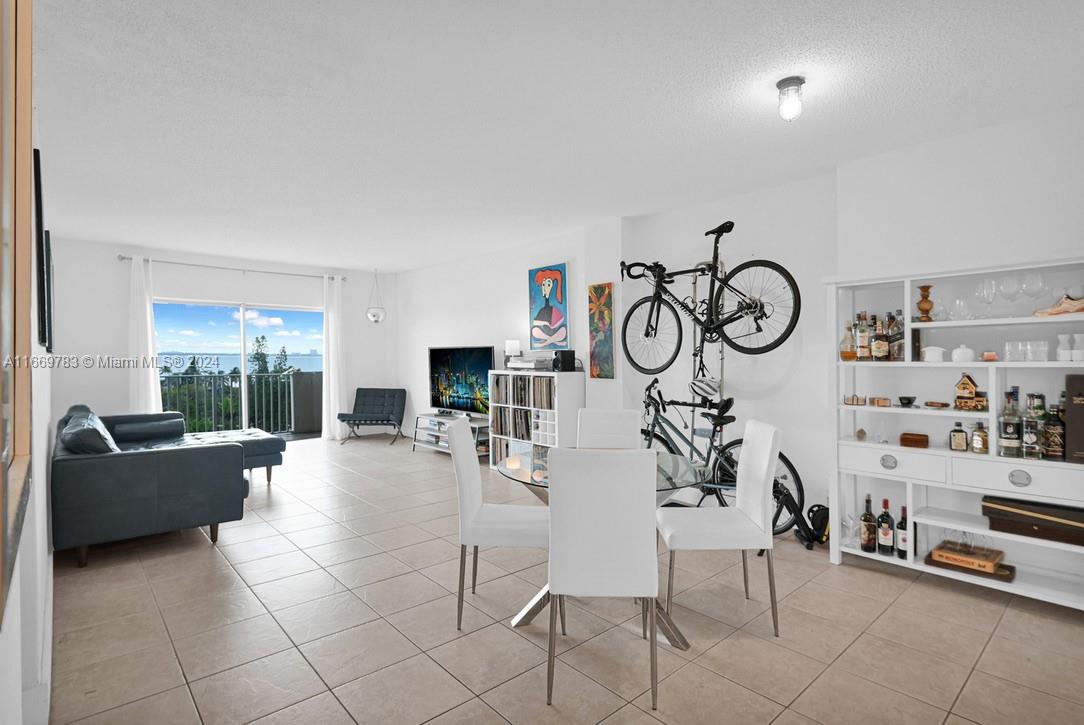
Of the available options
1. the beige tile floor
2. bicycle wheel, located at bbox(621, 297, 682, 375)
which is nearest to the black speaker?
bicycle wheel, located at bbox(621, 297, 682, 375)

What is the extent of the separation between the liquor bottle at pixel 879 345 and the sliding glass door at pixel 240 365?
729 centimetres

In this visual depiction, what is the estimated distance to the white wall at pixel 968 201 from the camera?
3084mm

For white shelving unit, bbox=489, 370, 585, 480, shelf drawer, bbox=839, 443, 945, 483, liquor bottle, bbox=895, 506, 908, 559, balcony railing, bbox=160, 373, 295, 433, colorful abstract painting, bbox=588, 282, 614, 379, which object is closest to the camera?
shelf drawer, bbox=839, 443, 945, 483

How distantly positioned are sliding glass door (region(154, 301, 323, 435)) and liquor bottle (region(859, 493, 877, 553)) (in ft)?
24.1

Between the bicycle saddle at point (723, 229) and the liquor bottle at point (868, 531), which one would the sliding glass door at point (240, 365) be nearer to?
the bicycle saddle at point (723, 229)

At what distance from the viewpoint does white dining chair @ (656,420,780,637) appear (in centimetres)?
267

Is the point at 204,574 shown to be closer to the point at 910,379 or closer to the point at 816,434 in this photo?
the point at 816,434

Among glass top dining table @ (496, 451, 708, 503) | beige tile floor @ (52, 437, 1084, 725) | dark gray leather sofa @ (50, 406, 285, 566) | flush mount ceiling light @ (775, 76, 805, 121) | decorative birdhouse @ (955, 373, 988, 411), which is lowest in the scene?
beige tile floor @ (52, 437, 1084, 725)

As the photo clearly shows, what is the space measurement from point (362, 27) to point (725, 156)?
240 cm

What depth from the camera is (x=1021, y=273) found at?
312 centimetres

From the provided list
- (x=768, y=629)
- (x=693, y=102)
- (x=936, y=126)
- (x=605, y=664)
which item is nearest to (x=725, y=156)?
(x=693, y=102)

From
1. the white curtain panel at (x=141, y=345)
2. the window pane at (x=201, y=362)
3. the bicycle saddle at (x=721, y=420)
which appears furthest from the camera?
the window pane at (x=201, y=362)

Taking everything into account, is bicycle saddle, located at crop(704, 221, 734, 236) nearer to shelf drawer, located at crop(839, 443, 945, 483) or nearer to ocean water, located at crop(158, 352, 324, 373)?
shelf drawer, located at crop(839, 443, 945, 483)

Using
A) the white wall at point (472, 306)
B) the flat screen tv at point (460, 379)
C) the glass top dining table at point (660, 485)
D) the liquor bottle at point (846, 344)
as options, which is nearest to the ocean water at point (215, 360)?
the white wall at point (472, 306)
